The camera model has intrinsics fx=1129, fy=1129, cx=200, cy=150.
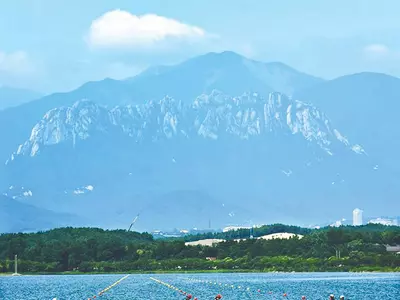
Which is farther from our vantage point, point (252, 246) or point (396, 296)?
point (252, 246)

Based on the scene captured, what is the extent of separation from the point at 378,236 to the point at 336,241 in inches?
334

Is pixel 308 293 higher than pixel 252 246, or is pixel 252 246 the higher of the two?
pixel 252 246

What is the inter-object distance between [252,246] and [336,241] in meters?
15.6

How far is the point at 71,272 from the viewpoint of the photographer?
19438 cm

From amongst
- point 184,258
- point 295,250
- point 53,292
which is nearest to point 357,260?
point 295,250

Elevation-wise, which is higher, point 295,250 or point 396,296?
point 295,250

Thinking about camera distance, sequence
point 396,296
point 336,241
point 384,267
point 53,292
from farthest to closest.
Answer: point 336,241, point 384,267, point 53,292, point 396,296

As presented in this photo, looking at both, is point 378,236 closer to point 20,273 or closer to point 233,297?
point 20,273

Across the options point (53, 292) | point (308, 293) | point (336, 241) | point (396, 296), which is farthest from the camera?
point (336, 241)

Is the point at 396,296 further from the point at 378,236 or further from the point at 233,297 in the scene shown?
the point at 378,236

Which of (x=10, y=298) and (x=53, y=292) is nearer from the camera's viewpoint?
(x=10, y=298)

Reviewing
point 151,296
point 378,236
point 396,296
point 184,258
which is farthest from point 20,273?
point 396,296

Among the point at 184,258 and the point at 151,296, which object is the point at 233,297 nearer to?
the point at 151,296

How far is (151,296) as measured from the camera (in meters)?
106
